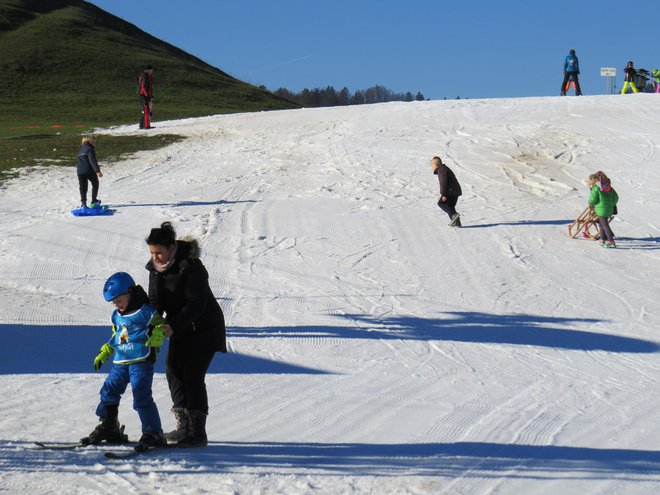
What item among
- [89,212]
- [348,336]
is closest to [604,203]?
[348,336]

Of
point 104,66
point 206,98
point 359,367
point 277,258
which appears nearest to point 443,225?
point 277,258

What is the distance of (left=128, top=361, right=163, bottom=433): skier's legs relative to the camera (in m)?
5.78

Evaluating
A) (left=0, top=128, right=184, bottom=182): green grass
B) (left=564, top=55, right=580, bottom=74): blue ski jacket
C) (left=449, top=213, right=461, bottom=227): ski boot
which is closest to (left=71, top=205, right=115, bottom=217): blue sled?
(left=0, top=128, right=184, bottom=182): green grass

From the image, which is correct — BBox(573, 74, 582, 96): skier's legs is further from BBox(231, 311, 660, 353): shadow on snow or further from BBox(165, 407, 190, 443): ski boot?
BBox(165, 407, 190, 443): ski boot

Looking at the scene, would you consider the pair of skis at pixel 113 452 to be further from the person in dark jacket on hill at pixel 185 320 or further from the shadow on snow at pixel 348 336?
the shadow on snow at pixel 348 336

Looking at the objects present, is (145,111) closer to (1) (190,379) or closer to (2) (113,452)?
(1) (190,379)

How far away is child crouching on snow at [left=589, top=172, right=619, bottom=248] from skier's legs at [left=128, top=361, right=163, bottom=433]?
11.0m

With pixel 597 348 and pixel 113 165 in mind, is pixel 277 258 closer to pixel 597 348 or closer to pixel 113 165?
pixel 597 348

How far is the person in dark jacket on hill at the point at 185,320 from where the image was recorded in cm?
582

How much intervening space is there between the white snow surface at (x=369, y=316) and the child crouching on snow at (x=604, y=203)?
0.25 meters

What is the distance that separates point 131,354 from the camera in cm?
577

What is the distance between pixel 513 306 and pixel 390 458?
5.98 meters

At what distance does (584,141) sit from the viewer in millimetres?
23734

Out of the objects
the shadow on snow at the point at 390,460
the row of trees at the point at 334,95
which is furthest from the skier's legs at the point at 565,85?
the row of trees at the point at 334,95
